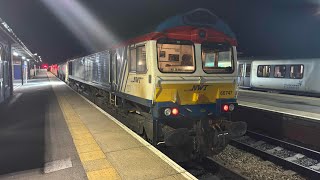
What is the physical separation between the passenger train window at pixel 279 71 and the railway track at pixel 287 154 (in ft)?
33.7

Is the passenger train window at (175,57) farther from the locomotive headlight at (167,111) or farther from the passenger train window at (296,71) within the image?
the passenger train window at (296,71)

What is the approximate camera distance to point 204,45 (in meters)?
6.76

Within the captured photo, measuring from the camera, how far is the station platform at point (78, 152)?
457cm

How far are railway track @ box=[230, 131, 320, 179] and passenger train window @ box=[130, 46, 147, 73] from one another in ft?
13.2

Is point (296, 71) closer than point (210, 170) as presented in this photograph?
No

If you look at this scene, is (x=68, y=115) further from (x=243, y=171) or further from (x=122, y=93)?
(x=243, y=171)

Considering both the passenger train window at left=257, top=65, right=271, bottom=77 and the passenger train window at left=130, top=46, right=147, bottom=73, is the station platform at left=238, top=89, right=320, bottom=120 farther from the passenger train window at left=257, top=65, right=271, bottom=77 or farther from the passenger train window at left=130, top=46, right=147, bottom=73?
the passenger train window at left=257, top=65, right=271, bottom=77

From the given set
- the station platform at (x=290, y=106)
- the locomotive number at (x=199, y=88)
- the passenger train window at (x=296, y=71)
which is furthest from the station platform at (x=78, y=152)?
the passenger train window at (x=296, y=71)

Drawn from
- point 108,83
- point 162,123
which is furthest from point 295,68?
point 162,123

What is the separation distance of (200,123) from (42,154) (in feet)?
11.7

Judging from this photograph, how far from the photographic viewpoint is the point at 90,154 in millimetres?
5453

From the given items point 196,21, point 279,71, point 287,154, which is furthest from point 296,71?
point 196,21

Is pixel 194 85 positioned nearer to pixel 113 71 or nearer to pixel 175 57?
pixel 175 57

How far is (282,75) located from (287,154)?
11.7m
